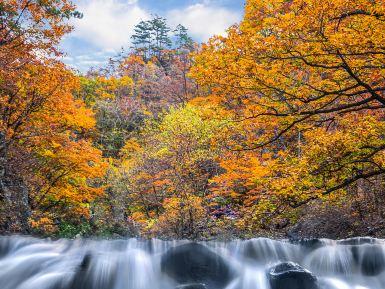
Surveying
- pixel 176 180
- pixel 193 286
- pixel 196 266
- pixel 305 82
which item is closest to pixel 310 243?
pixel 196 266

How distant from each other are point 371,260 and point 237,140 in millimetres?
4222

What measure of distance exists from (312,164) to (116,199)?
1165 centimetres

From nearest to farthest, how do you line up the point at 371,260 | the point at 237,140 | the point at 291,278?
the point at 291,278 < the point at 371,260 < the point at 237,140

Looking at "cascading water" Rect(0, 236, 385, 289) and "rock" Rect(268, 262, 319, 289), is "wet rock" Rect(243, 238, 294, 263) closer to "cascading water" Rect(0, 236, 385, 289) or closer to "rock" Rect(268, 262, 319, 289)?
"cascading water" Rect(0, 236, 385, 289)

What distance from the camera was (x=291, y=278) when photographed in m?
6.08

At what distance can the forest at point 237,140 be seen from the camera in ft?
21.5

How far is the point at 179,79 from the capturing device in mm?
32281

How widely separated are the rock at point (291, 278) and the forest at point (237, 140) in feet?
6.41

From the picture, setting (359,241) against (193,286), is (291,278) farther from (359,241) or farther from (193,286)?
(359,241)

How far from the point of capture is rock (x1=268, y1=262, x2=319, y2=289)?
19.8ft

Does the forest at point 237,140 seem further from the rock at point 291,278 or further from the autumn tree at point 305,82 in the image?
the rock at point 291,278

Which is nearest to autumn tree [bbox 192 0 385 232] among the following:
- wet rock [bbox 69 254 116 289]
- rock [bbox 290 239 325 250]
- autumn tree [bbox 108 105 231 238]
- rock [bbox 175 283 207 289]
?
rock [bbox 290 239 325 250]

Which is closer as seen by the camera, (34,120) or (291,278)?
(291,278)

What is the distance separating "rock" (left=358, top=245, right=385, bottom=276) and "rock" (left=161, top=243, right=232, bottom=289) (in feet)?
8.87
